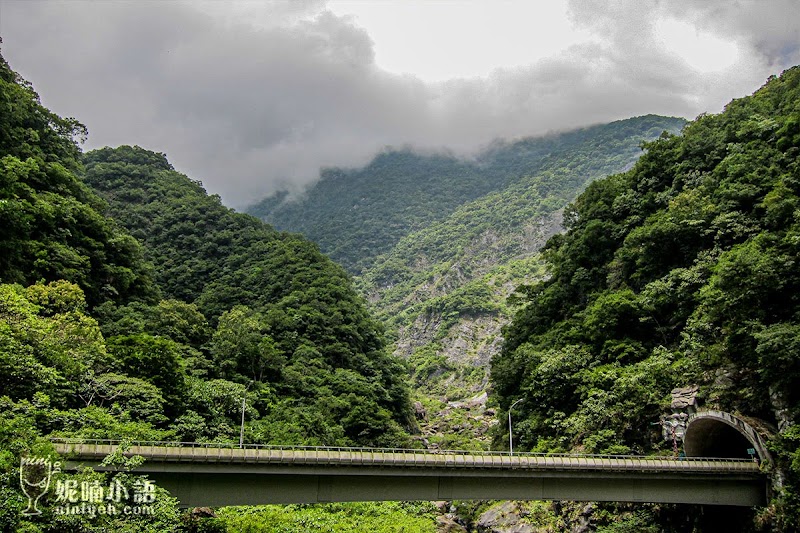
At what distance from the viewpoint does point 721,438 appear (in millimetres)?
33312

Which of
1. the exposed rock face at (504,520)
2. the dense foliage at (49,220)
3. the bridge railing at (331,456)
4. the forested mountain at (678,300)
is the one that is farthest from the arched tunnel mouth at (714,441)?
the dense foliage at (49,220)

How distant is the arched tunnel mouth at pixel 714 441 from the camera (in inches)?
1239

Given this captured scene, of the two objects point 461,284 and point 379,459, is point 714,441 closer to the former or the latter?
point 379,459

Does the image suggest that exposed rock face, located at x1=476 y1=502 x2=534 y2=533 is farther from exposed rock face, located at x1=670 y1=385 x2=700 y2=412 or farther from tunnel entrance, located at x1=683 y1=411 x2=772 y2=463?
exposed rock face, located at x1=670 y1=385 x2=700 y2=412

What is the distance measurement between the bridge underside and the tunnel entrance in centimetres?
187

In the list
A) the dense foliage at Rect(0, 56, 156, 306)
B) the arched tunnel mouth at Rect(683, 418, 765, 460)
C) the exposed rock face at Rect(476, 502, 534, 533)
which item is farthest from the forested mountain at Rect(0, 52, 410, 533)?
the arched tunnel mouth at Rect(683, 418, 765, 460)

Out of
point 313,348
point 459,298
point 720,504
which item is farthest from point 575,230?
point 459,298

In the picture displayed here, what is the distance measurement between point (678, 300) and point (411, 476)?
23.9m

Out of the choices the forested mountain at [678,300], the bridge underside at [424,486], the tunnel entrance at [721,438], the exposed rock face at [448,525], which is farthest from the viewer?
the exposed rock face at [448,525]

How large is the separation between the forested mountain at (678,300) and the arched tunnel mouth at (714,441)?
1.35 m

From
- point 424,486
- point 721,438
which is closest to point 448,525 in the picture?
point 424,486

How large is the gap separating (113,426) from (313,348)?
32.0m

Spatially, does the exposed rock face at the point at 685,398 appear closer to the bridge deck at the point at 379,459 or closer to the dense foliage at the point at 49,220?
the bridge deck at the point at 379,459

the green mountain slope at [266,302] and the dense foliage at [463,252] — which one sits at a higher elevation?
the dense foliage at [463,252]
